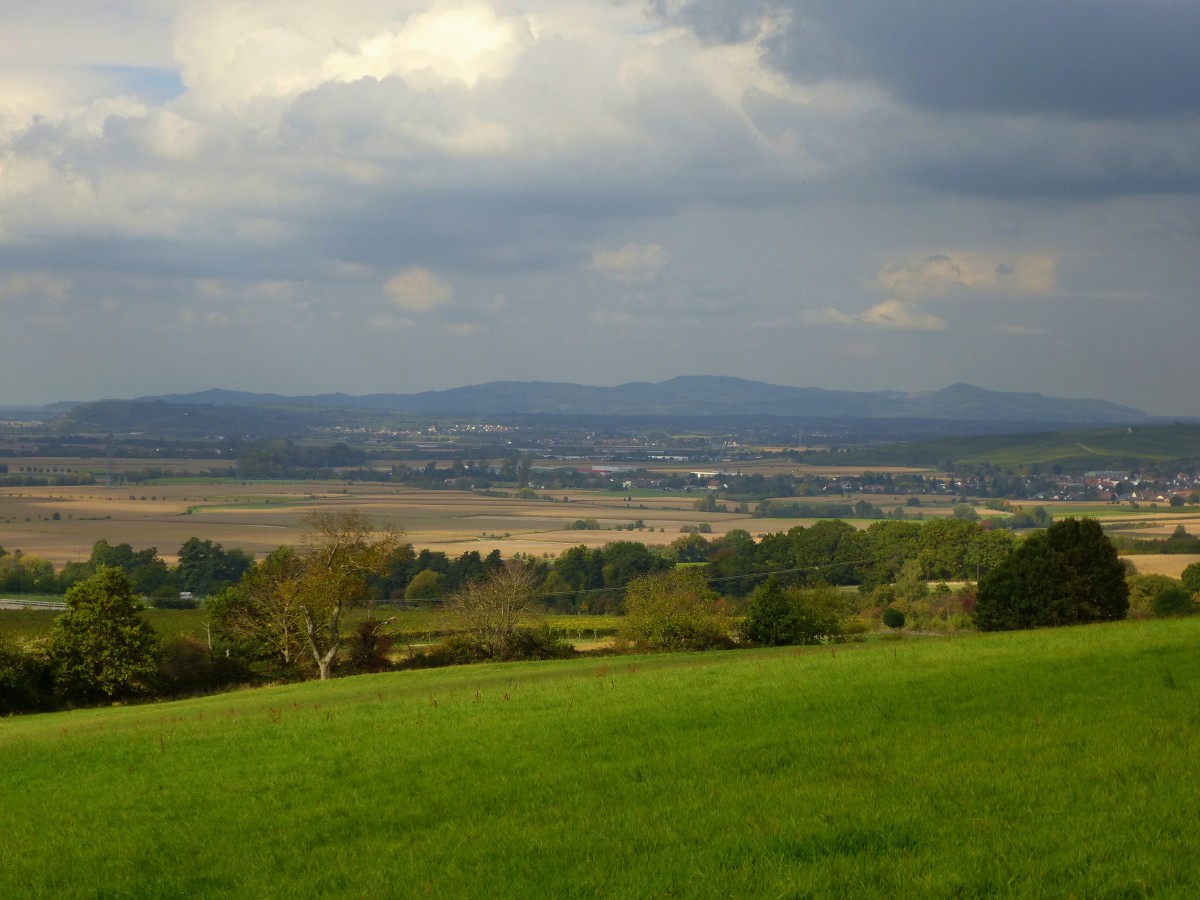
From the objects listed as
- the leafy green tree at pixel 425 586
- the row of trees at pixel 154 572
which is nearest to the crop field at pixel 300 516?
the row of trees at pixel 154 572

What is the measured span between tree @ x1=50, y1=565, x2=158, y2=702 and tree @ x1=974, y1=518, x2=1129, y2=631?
32772mm

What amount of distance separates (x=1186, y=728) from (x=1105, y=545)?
3410 cm

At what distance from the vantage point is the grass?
364 inches

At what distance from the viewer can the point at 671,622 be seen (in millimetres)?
49000

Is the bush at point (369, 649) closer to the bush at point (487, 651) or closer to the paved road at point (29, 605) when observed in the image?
the bush at point (487, 651)

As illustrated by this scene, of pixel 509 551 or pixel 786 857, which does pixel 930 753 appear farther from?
pixel 509 551

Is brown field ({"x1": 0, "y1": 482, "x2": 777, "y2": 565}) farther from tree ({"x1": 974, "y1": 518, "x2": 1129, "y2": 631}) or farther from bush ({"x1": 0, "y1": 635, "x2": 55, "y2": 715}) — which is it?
tree ({"x1": 974, "y1": 518, "x2": 1129, "y2": 631})

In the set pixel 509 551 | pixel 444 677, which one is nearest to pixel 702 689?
pixel 444 677

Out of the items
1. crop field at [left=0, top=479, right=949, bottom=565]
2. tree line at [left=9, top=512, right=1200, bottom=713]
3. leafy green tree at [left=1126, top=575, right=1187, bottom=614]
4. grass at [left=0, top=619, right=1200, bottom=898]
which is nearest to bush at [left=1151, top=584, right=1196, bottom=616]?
tree line at [left=9, top=512, right=1200, bottom=713]

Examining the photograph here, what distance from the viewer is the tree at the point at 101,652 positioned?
43750mm

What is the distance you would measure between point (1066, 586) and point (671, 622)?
1547cm

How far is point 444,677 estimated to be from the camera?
3569 cm

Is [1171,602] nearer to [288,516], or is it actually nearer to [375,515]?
[375,515]

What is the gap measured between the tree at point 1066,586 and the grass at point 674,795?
81.2 ft
